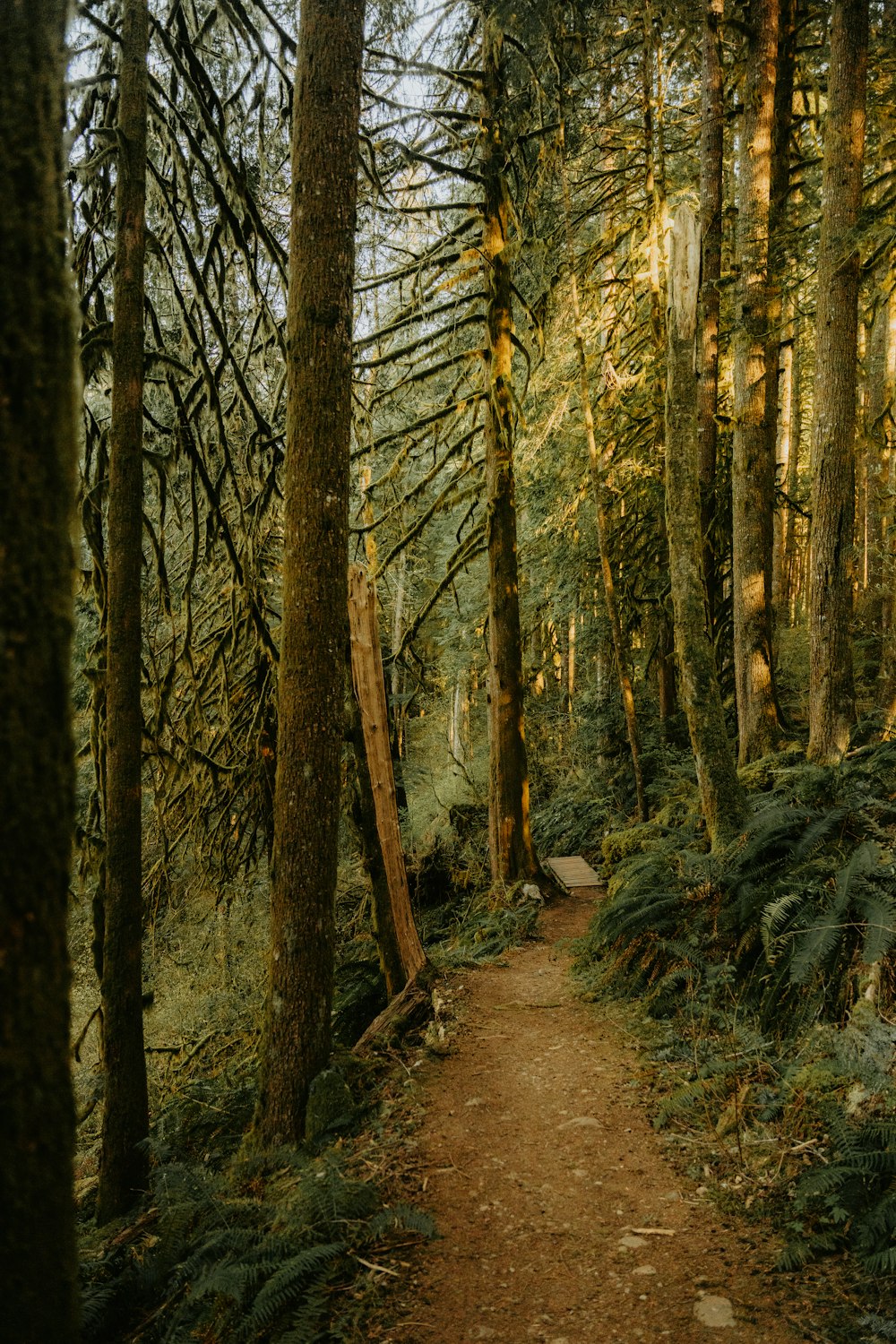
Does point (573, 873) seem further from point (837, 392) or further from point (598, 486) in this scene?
point (837, 392)

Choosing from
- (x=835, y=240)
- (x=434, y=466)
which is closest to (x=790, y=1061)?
(x=835, y=240)

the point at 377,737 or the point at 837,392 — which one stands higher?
the point at 837,392

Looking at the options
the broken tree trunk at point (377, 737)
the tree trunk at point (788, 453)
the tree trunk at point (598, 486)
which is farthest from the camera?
the tree trunk at point (788, 453)

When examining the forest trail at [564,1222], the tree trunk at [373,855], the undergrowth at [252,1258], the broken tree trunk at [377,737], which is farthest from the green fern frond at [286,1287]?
the broken tree trunk at [377,737]

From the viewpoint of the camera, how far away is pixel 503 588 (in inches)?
414

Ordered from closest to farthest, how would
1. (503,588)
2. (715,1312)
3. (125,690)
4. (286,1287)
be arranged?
(715,1312) → (286,1287) → (125,690) → (503,588)

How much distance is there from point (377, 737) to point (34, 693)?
19.3 feet

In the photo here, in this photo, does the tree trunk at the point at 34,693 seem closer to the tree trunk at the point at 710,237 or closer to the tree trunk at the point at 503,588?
the tree trunk at the point at 710,237

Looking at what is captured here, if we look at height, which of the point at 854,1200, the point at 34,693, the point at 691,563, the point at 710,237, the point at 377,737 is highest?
the point at 710,237

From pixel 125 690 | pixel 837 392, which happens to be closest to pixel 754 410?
pixel 837 392

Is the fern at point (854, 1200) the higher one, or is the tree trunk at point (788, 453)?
the tree trunk at point (788, 453)

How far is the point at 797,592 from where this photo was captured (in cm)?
2677

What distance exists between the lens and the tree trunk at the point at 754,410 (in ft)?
29.9

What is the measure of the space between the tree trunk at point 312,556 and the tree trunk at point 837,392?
5.16 m
